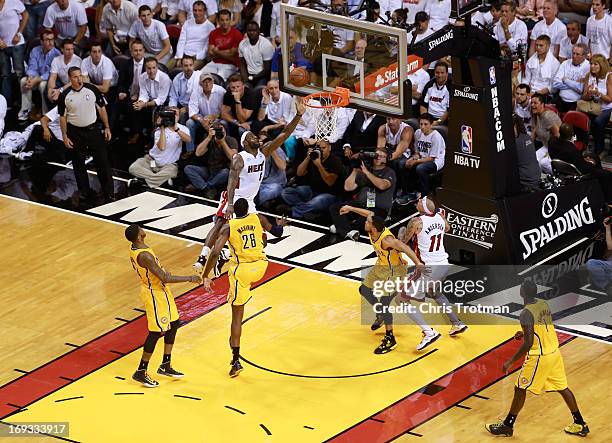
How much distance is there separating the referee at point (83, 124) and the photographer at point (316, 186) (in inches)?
108

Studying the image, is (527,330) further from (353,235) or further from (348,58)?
(353,235)

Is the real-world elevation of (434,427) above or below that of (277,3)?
below

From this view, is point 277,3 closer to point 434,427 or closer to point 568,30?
point 568,30

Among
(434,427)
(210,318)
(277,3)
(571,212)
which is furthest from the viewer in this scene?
(277,3)

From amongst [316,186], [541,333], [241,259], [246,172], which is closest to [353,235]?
[316,186]

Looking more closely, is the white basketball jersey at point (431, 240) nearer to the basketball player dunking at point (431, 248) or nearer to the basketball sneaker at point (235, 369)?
the basketball player dunking at point (431, 248)

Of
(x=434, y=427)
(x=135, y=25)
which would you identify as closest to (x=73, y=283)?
(x=434, y=427)

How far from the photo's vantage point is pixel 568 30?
2061 cm

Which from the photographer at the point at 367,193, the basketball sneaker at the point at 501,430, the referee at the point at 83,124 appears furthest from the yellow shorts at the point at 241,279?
the referee at the point at 83,124

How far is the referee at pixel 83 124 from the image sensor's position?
65.3ft

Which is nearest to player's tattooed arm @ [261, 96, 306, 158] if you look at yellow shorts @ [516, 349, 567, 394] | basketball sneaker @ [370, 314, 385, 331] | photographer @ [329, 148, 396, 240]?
photographer @ [329, 148, 396, 240]

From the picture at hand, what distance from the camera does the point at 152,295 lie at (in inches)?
Result: 569

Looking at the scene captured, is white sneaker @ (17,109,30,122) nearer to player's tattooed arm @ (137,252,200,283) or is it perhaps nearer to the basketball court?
the basketball court

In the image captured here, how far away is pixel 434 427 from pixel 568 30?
8.67m
